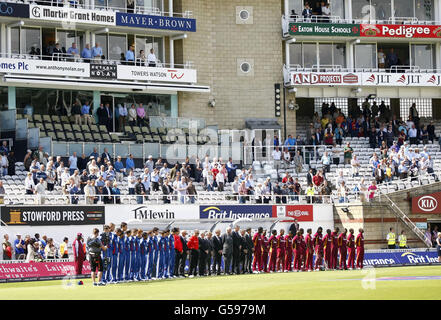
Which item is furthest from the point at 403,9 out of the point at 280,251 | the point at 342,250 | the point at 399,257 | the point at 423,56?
the point at 280,251

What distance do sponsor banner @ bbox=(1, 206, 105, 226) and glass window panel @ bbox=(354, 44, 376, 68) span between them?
80.8 ft

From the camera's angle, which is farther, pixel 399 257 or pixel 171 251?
pixel 399 257

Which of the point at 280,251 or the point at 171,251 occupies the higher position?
the point at 171,251

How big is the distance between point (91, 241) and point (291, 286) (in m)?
6.73

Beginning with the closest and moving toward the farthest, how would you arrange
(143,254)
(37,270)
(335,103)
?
(143,254) < (37,270) < (335,103)

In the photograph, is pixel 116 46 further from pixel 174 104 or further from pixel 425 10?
pixel 425 10

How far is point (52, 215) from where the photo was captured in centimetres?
3897

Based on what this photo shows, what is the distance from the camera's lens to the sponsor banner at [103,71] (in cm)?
4981

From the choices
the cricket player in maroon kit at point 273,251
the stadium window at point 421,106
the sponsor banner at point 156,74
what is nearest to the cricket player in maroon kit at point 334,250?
the cricket player in maroon kit at point 273,251

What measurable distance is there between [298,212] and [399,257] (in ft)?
22.1

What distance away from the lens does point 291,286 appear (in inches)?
998

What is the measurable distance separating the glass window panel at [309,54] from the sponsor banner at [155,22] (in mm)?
8109

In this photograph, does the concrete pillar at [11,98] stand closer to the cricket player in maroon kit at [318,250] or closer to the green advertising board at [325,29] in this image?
the green advertising board at [325,29]

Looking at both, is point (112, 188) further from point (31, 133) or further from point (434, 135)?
point (434, 135)
